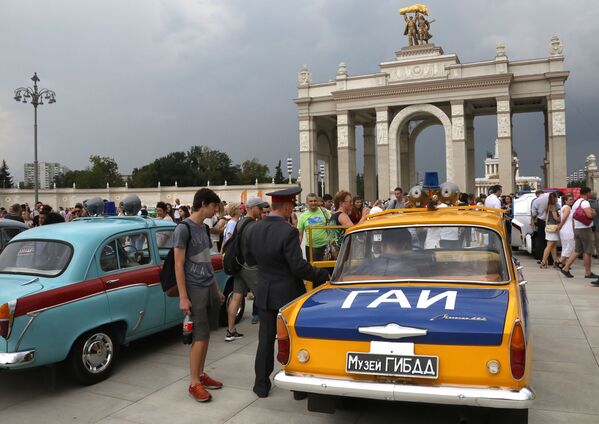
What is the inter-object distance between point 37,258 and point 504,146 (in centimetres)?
4596

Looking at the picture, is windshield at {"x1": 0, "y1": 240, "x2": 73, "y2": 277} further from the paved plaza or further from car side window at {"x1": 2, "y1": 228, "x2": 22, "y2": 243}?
car side window at {"x1": 2, "y1": 228, "x2": 22, "y2": 243}

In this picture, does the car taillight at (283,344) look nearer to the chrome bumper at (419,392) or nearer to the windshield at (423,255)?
the chrome bumper at (419,392)

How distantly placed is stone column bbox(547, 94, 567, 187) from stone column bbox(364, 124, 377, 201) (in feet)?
57.7

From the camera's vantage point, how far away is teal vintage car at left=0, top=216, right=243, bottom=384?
4.86 meters

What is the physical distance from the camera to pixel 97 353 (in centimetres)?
563

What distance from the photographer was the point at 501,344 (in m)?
3.39

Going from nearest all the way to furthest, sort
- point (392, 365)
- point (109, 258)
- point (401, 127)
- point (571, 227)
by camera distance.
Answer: point (392, 365) → point (109, 258) → point (571, 227) → point (401, 127)

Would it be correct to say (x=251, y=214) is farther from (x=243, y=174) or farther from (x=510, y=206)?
(x=243, y=174)

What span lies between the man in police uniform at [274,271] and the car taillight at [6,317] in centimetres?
225

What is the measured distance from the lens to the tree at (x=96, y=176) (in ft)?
348

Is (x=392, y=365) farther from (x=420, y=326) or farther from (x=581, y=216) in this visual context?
(x=581, y=216)

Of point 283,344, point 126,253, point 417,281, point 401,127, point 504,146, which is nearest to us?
point 283,344

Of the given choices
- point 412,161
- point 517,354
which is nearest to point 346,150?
point 412,161

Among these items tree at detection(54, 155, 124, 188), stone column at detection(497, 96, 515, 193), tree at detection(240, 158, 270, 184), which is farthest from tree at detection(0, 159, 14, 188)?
stone column at detection(497, 96, 515, 193)
